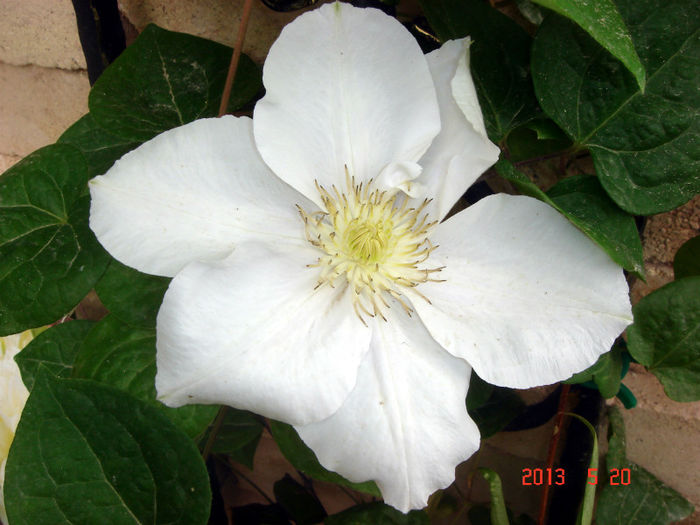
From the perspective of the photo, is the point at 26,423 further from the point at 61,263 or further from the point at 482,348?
the point at 482,348

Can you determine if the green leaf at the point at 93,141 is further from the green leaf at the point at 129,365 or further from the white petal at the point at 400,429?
the white petal at the point at 400,429

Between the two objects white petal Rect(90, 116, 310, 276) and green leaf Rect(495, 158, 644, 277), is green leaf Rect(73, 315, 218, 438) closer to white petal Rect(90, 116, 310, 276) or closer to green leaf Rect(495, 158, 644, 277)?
white petal Rect(90, 116, 310, 276)

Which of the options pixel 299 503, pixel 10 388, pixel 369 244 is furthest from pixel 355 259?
pixel 10 388

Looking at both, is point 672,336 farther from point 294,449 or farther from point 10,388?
point 10,388

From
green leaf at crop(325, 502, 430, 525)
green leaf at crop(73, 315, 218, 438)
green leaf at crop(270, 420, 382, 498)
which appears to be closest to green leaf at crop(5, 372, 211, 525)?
green leaf at crop(73, 315, 218, 438)
